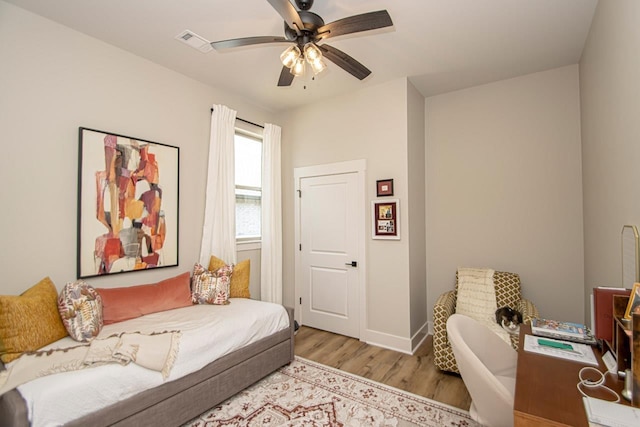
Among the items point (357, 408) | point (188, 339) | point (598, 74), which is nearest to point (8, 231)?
point (188, 339)

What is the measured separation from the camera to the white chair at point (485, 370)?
1.30 meters

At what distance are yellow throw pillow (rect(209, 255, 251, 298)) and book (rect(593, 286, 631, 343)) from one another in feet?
9.11

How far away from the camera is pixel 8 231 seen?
2049mm

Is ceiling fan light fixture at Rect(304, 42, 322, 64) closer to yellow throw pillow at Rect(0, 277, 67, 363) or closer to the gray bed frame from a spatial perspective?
the gray bed frame

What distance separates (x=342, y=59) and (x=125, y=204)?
222 cm

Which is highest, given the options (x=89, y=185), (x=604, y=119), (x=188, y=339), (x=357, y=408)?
(x=604, y=119)

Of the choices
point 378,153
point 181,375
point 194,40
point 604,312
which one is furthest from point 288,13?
point 181,375

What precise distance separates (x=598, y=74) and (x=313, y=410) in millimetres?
3261

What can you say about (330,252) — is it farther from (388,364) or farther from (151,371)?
(151,371)

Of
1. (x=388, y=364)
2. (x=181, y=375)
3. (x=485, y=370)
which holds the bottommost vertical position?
(x=388, y=364)

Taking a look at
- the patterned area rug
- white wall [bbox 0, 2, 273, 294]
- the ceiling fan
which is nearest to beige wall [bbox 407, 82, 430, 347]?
the patterned area rug

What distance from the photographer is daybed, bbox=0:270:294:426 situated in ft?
4.87

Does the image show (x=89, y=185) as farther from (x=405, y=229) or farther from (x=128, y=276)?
(x=405, y=229)

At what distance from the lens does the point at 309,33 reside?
1.89 meters
